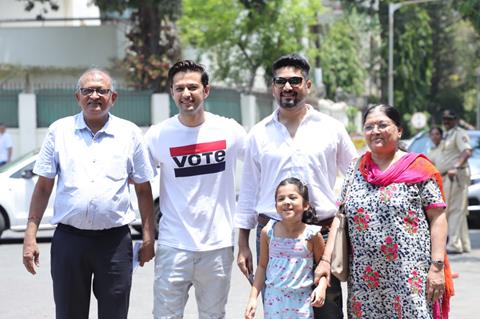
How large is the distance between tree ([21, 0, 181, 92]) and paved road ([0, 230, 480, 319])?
46.8 feet

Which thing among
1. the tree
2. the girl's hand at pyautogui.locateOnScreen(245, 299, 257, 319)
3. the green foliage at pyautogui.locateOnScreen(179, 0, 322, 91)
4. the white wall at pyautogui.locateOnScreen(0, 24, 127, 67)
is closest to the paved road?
the girl's hand at pyautogui.locateOnScreen(245, 299, 257, 319)

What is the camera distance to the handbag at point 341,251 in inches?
231

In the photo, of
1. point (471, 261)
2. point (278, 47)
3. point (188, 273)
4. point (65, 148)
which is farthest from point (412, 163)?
point (278, 47)

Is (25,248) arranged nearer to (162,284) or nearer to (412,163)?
(162,284)

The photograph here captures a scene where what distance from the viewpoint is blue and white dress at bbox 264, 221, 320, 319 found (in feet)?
19.2

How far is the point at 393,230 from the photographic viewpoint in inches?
226

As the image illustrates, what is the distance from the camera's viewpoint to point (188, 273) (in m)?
6.32

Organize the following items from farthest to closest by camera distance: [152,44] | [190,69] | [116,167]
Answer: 1. [152,44]
2. [190,69]
3. [116,167]

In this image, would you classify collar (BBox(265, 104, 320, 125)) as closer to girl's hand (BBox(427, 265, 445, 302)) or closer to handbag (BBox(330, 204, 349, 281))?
handbag (BBox(330, 204, 349, 281))

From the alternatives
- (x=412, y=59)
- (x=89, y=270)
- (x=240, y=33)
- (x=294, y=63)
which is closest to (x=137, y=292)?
(x=89, y=270)

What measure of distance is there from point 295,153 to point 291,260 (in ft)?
2.03

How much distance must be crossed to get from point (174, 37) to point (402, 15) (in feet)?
111

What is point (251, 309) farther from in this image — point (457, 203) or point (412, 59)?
point (412, 59)

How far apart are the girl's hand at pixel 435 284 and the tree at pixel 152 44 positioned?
2219cm
